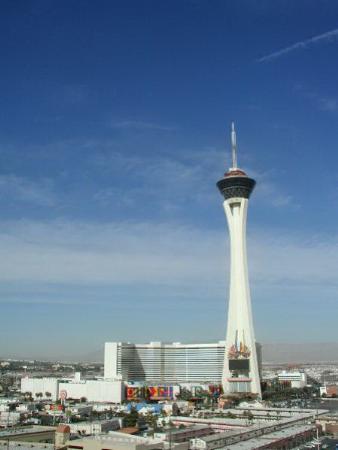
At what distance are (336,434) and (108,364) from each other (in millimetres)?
70706

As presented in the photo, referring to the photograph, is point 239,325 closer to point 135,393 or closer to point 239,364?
point 239,364

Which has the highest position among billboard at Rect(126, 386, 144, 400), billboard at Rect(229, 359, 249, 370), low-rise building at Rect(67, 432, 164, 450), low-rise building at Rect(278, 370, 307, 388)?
billboard at Rect(229, 359, 249, 370)

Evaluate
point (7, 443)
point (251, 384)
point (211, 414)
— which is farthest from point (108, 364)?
point (7, 443)

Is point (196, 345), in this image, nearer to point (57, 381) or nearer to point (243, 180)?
point (57, 381)

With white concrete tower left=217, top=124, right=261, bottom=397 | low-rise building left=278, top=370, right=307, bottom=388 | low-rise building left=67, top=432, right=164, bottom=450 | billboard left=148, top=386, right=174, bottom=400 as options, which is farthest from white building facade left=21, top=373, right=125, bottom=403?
low-rise building left=67, top=432, right=164, bottom=450

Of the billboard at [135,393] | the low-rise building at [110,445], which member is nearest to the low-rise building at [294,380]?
the billboard at [135,393]

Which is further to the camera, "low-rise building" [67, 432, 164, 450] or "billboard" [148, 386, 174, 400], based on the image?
"billboard" [148, 386, 174, 400]

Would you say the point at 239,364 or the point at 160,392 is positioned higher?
the point at 239,364

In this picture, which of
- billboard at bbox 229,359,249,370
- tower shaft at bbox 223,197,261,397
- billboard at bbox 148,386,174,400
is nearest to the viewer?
tower shaft at bbox 223,197,261,397

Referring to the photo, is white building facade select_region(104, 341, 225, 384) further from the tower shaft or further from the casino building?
the tower shaft

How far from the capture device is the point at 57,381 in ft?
332

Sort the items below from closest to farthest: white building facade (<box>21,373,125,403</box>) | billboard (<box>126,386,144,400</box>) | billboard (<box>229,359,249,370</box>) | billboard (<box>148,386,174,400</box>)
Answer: billboard (<box>126,386,144,400</box>) → white building facade (<box>21,373,125,403</box>) → billboard (<box>229,359,249,370</box>) → billboard (<box>148,386,174,400</box>)

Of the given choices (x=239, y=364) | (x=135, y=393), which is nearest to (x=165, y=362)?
(x=135, y=393)

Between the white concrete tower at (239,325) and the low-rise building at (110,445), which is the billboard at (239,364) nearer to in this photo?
the white concrete tower at (239,325)
